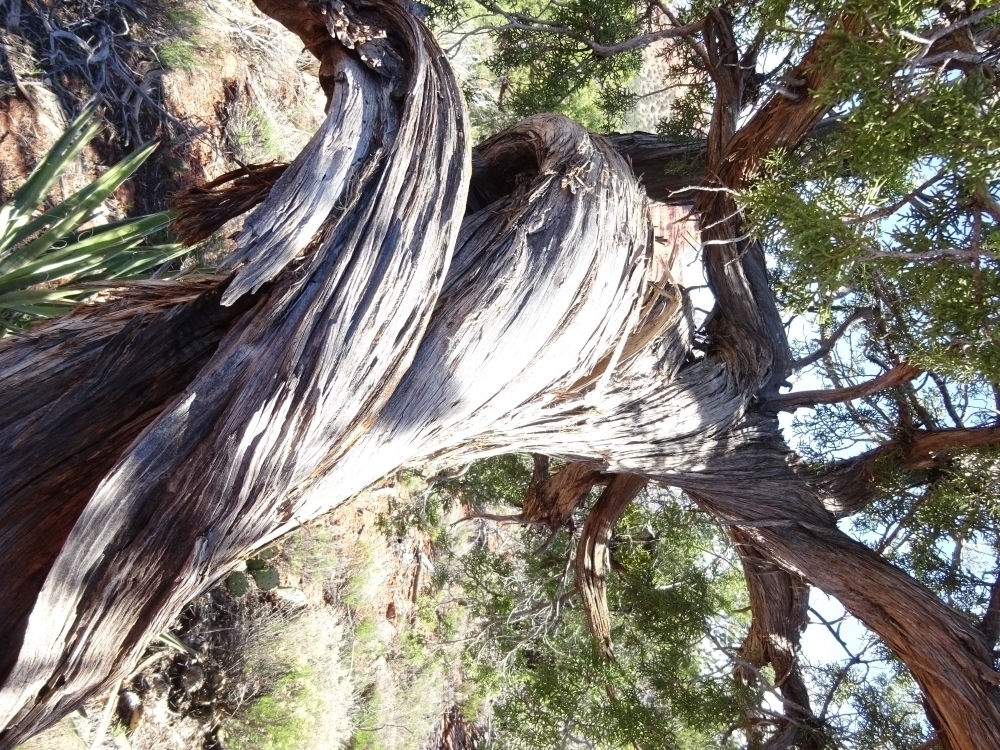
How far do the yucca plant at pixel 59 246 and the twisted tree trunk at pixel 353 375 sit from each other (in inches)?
48.9

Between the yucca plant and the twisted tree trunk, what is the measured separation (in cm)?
124

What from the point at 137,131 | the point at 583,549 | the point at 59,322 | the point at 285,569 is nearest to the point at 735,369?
the point at 583,549

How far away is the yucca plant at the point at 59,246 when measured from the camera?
2963 mm

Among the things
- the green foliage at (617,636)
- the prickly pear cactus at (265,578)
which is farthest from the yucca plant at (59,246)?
the green foliage at (617,636)

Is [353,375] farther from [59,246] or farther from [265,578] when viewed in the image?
[265,578]

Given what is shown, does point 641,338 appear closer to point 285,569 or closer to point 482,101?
point 285,569

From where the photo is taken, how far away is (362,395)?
5.79 feet

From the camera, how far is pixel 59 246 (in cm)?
375

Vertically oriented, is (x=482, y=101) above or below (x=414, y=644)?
above

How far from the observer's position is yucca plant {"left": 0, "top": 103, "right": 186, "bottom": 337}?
2963 millimetres

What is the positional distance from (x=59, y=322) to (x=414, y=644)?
5.18 meters

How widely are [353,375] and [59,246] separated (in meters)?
2.84

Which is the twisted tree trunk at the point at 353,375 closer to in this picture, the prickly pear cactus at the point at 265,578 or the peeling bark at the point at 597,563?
the peeling bark at the point at 597,563

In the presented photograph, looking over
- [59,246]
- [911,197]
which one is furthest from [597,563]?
[59,246]
